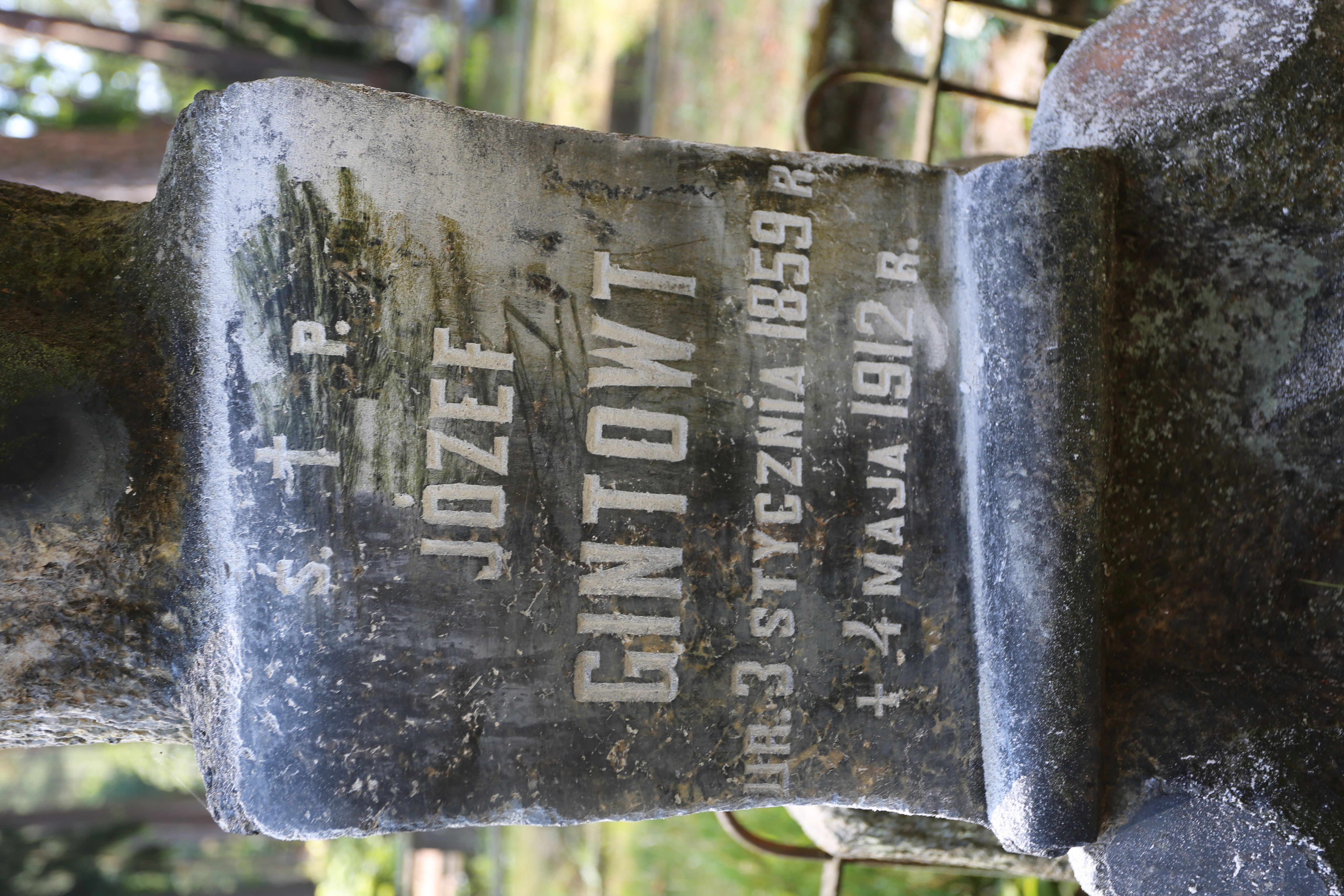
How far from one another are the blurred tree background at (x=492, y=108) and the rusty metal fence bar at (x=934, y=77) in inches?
4.1

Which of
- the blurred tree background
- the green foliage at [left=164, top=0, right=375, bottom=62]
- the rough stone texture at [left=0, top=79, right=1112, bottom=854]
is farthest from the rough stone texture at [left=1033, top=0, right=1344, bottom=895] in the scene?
the green foliage at [left=164, top=0, right=375, bottom=62]

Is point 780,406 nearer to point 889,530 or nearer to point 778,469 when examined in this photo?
point 778,469

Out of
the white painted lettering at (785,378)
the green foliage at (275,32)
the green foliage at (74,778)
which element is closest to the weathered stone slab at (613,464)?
the white painted lettering at (785,378)

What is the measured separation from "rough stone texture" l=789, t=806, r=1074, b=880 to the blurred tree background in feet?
3.97

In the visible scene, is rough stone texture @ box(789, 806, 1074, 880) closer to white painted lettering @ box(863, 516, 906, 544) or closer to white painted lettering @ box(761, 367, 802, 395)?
white painted lettering @ box(863, 516, 906, 544)

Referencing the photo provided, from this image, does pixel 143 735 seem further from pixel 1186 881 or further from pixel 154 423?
pixel 1186 881

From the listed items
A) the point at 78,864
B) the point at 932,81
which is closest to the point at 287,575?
the point at 932,81

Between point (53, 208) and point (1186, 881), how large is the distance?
2.08m

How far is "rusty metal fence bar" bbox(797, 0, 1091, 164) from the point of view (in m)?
2.86

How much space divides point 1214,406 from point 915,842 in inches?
52.0

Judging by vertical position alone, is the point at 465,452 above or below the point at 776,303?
below

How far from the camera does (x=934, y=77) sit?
2.89 m

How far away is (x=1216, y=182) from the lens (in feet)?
5.44

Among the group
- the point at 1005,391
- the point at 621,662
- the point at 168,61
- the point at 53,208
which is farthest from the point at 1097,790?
the point at 168,61
